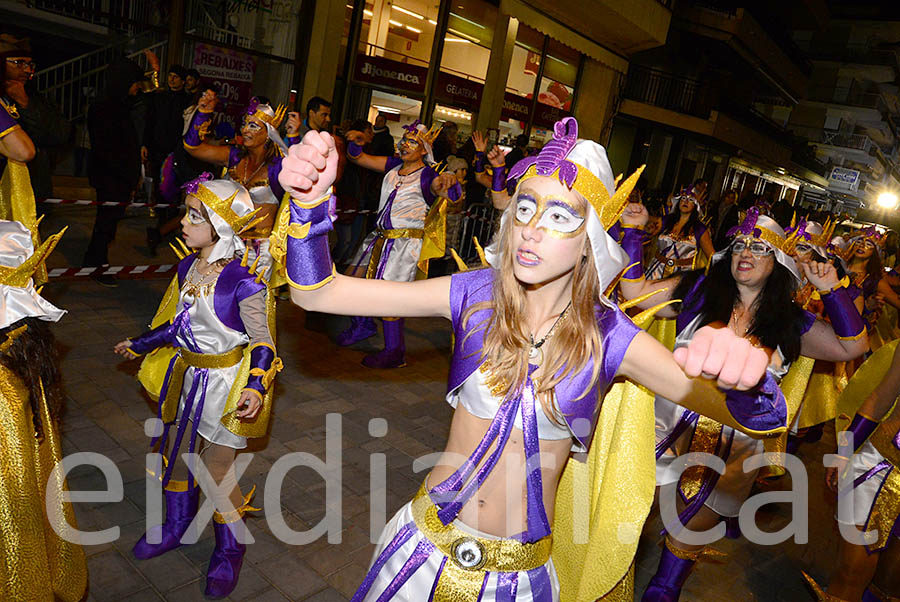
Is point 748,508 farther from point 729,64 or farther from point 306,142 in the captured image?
point 729,64

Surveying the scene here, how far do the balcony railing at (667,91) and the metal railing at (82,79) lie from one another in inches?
661

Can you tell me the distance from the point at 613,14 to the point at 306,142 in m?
16.1

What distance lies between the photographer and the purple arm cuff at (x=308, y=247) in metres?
1.82

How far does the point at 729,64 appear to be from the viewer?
2767 cm

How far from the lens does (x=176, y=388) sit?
345cm

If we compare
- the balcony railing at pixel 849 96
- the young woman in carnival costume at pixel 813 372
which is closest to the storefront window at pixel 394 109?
the young woman in carnival costume at pixel 813 372

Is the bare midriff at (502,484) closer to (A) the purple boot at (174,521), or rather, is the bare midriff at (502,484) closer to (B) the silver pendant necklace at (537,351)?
(B) the silver pendant necklace at (537,351)

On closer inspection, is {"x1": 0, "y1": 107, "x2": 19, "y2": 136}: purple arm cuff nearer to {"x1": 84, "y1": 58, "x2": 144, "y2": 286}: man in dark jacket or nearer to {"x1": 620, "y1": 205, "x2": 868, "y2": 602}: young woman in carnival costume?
{"x1": 84, "y1": 58, "x2": 144, "y2": 286}: man in dark jacket

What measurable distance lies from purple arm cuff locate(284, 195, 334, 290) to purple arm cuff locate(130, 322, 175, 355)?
162 centimetres

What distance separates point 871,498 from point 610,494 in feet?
6.71

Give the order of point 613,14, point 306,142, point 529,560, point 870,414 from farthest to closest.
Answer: point 613,14
point 870,414
point 529,560
point 306,142

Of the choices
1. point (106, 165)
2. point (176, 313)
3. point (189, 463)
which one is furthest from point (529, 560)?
point (106, 165)

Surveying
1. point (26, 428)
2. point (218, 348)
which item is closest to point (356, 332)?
point (218, 348)

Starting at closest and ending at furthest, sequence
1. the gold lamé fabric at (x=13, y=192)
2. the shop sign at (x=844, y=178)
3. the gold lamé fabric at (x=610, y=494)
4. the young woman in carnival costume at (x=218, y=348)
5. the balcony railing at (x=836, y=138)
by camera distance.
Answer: the gold lamé fabric at (x=610, y=494) < the young woman in carnival costume at (x=218, y=348) < the gold lamé fabric at (x=13, y=192) < the balcony railing at (x=836, y=138) < the shop sign at (x=844, y=178)
